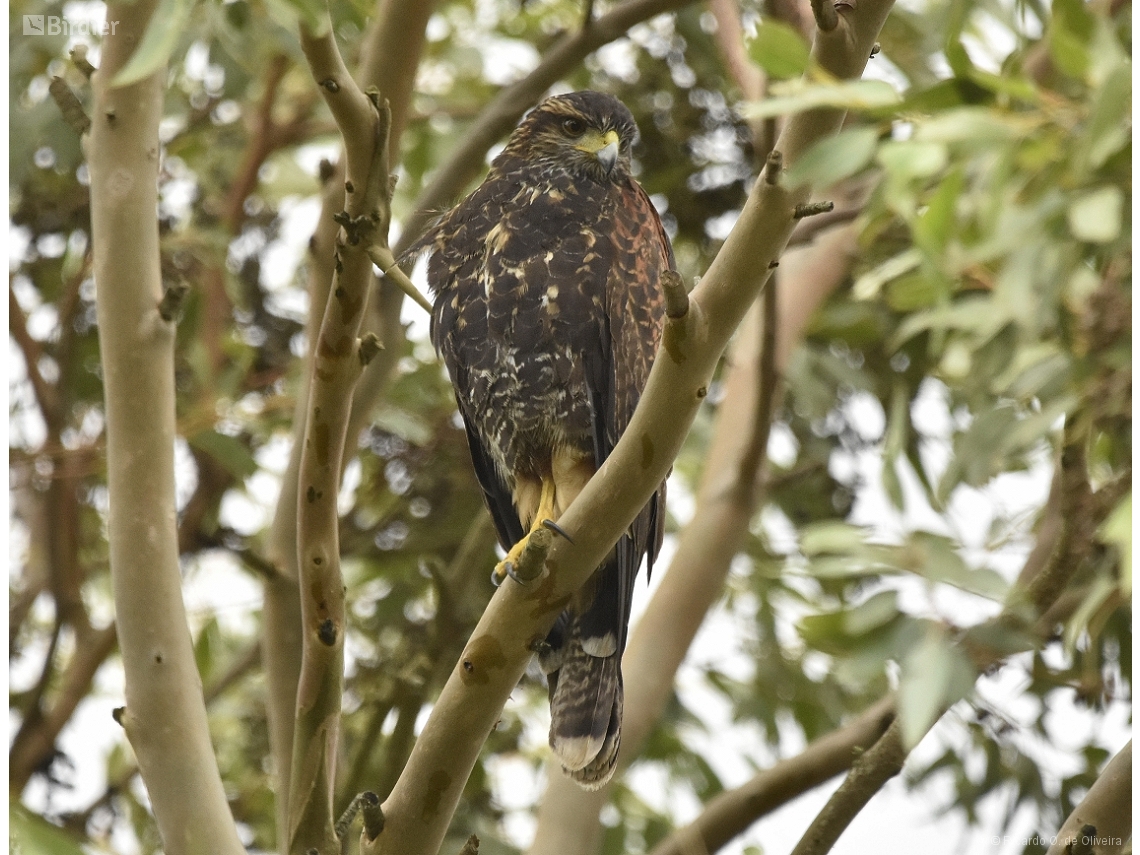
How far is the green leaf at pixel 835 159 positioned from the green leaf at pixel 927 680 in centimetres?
68

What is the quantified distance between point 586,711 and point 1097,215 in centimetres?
155

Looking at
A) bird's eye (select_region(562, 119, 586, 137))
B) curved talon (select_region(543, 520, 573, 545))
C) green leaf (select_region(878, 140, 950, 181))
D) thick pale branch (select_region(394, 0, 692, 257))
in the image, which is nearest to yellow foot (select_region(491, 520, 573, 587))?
curved talon (select_region(543, 520, 573, 545))

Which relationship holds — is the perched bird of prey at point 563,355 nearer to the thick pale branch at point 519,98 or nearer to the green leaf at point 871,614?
the thick pale branch at point 519,98

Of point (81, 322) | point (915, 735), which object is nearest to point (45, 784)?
point (81, 322)

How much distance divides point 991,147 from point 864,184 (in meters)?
2.11

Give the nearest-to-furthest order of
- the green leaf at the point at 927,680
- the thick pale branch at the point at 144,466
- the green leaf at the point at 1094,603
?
1. the green leaf at the point at 927,680
2. the green leaf at the point at 1094,603
3. the thick pale branch at the point at 144,466

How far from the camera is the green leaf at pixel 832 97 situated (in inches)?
59.1

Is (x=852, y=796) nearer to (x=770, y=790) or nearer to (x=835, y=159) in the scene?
(x=770, y=790)

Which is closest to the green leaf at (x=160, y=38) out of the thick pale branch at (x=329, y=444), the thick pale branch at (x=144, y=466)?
the thick pale branch at (x=329, y=444)

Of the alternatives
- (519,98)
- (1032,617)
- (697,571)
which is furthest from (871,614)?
(519,98)

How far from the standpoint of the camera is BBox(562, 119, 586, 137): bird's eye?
3335 mm

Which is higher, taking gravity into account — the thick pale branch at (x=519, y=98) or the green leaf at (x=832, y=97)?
the thick pale branch at (x=519, y=98)

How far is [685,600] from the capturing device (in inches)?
127

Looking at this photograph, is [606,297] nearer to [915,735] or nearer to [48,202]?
[915,735]
